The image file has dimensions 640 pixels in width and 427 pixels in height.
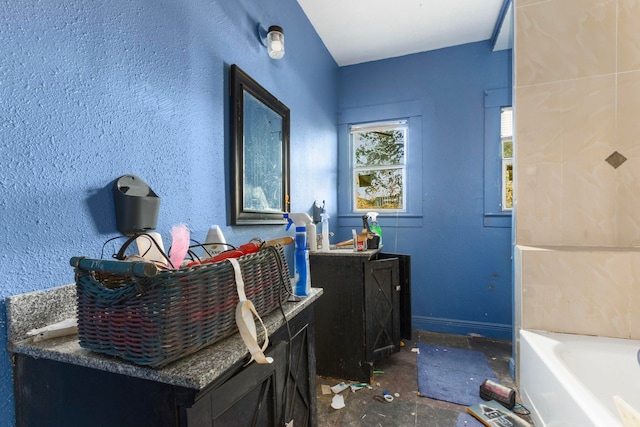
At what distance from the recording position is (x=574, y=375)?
1198mm

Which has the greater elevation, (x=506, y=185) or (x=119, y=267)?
(x=506, y=185)

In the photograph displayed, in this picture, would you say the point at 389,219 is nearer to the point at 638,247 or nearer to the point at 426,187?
the point at 426,187

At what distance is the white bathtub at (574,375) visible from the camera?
105cm

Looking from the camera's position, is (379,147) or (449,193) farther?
(379,147)

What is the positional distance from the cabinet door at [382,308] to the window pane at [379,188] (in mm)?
998

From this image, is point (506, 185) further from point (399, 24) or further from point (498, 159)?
point (399, 24)

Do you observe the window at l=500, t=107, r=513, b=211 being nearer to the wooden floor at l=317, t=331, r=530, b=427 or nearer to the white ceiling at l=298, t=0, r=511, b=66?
the white ceiling at l=298, t=0, r=511, b=66

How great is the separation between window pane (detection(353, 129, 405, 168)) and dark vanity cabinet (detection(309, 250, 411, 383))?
129cm

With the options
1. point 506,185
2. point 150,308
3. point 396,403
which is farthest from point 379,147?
point 150,308

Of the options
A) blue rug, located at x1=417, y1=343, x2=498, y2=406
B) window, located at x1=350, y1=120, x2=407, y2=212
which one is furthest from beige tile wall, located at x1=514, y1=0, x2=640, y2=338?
window, located at x1=350, y1=120, x2=407, y2=212

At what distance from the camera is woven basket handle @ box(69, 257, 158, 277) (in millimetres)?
533

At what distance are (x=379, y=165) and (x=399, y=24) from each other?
1241mm

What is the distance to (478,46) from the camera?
2668 millimetres

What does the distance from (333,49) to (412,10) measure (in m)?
0.80
